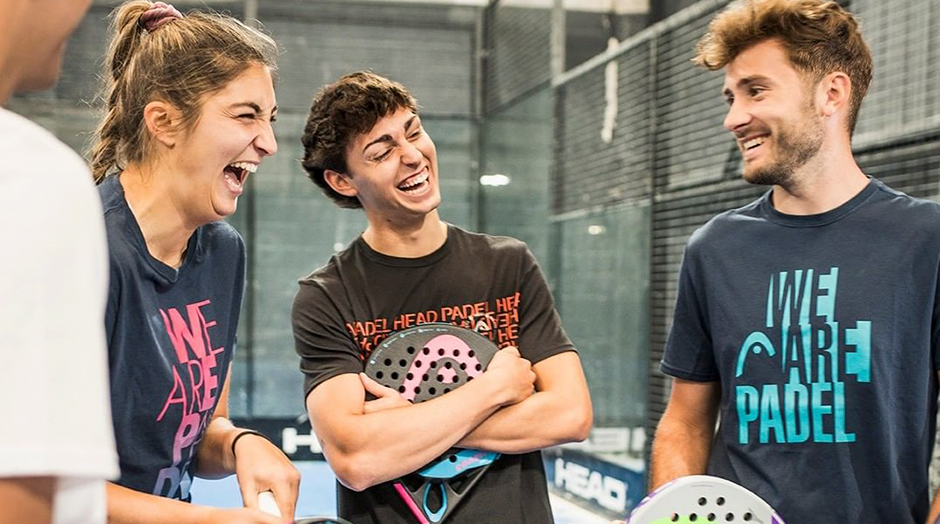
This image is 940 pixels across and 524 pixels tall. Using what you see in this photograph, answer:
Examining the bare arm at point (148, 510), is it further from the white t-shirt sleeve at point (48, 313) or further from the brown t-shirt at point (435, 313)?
the white t-shirt sleeve at point (48, 313)

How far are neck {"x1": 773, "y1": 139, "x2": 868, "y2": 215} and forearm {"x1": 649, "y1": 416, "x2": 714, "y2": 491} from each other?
1.53 ft

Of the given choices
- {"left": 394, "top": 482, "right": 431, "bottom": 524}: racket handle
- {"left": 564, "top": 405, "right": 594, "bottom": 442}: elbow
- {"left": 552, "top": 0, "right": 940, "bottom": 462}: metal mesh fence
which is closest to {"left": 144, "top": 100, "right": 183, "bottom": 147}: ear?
{"left": 394, "top": 482, "right": 431, "bottom": 524}: racket handle

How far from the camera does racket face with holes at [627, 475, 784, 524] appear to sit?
1.56 meters

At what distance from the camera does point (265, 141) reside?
1.75 meters

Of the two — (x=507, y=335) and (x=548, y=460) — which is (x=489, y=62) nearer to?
(x=548, y=460)

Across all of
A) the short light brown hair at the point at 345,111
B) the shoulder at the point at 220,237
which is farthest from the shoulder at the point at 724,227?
the shoulder at the point at 220,237

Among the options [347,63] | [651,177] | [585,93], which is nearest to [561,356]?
[651,177]

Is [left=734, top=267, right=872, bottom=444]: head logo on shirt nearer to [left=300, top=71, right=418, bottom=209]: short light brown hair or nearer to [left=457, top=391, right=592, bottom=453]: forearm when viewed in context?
[left=457, top=391, right=592, bottom=453]: forearm

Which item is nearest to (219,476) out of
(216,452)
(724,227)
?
(216,452)

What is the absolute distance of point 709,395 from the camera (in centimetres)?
200

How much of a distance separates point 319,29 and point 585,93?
7.48 ft

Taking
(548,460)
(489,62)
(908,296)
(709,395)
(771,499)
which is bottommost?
(548,460)

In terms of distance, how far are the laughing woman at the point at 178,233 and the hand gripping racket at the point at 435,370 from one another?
29cm

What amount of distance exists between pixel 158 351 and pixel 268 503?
0.93 ft
